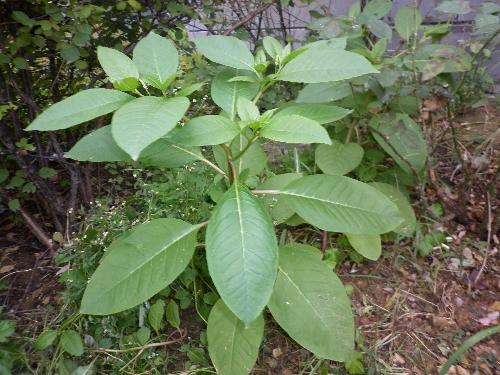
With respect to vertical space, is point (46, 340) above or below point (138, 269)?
below

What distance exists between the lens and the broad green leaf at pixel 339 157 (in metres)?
1.67

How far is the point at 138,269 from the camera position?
1127 mm

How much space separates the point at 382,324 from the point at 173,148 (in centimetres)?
102

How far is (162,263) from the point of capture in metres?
1.14

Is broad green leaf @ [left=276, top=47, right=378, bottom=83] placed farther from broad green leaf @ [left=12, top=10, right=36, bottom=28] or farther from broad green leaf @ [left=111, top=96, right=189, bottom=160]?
broad green leaf @ [left=12, top=10, right=36, bottom=28]

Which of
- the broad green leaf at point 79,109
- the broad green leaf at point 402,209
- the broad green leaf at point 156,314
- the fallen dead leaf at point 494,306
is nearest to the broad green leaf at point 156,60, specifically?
the broad green leaf at point 79,109

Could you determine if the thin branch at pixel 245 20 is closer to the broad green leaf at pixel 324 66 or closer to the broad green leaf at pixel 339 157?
the broad green leaf at pixel 339 157

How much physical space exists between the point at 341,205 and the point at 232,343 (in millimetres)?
533

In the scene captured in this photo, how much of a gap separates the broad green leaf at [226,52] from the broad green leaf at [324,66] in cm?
14

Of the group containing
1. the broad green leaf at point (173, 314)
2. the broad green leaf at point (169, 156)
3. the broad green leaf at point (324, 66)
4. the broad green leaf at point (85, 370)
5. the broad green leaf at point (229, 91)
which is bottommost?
the broad green leaf at point (85, 370)

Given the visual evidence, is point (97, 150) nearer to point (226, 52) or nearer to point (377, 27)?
point (226, 52)

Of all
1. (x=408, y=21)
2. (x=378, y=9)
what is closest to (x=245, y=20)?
(x=378, y=9)

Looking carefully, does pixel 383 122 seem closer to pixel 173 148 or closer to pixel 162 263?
pixel 173 148

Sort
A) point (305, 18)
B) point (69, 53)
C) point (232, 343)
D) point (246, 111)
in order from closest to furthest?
1. point (246, 111)
2. point (232, 343)
3. point (69, 53)
4. point (305, 18)
